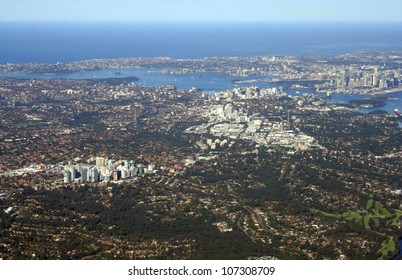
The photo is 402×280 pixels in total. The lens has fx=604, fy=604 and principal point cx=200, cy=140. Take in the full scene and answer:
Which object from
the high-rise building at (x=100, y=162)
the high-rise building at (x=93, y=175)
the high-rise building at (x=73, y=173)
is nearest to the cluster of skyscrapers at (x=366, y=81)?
the high-rise building at (x=100, y=162)

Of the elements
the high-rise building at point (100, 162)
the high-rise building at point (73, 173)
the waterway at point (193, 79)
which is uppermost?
the high-rise building at point (73, 173)

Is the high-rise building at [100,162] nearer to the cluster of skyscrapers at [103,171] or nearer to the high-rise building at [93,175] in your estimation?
the cluster of skyscrapers at [103,171]

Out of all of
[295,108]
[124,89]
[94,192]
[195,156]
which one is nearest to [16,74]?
[124,89]

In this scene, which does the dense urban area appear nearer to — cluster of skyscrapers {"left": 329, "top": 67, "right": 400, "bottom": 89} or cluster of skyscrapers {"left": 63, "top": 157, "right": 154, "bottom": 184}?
cluster of skyscrapers {"left": 63, "top": 157, "right": 154, "bottom": 184}

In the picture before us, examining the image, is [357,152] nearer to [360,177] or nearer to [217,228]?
[360,177]

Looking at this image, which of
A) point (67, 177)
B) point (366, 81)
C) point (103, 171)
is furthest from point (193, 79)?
point (67, 177)

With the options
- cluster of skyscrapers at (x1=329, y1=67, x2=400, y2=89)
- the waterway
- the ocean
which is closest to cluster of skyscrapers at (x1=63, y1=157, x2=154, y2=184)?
the waterway
